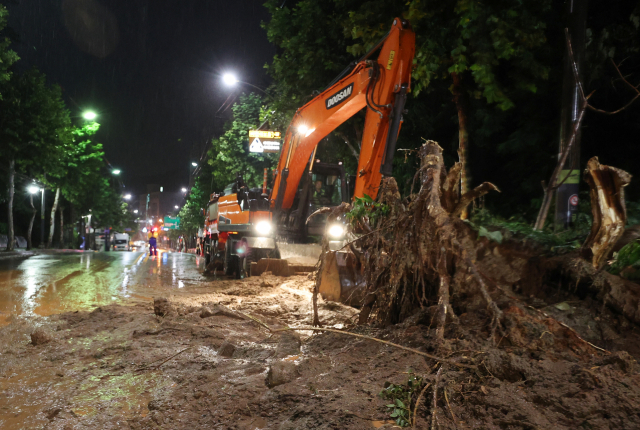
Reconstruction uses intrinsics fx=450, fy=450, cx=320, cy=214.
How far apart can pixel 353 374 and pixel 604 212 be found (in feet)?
9.08

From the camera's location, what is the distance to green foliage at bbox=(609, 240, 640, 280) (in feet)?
12.6

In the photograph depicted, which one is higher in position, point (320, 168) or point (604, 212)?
point (320, 168)

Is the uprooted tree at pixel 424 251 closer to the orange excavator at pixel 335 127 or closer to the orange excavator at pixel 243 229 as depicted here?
the orange excavator at pixel 335 127

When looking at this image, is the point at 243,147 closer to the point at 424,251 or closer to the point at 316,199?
the point at 316,199

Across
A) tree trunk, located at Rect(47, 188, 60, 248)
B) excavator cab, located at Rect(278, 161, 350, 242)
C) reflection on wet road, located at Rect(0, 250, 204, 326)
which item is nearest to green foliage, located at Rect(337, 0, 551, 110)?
excavator cab, located at Rect(278, 161, 350, 242)

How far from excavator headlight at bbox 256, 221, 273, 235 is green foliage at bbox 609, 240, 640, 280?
8.50 meters

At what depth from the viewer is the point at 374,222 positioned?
5.52 m

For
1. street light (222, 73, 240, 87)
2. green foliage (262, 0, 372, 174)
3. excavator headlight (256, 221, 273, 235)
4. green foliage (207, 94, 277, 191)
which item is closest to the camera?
excavator headlight (256, 221, 273, 235)

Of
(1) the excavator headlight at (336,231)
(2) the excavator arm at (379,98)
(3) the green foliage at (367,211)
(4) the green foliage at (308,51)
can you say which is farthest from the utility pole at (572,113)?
(4) the green foliage at (308,51)

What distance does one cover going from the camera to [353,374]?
11.9 ft

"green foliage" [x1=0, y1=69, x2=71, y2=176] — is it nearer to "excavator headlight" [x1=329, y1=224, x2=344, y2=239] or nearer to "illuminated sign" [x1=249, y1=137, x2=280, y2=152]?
"illuminated sign" [x1=249, y1=137, x2=280, y2=152]

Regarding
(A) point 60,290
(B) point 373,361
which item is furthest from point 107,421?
(A) point 60,290

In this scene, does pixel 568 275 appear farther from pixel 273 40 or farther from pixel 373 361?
pixel 273 40

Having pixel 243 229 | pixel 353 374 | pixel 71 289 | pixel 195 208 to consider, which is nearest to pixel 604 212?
pixel 353 374
